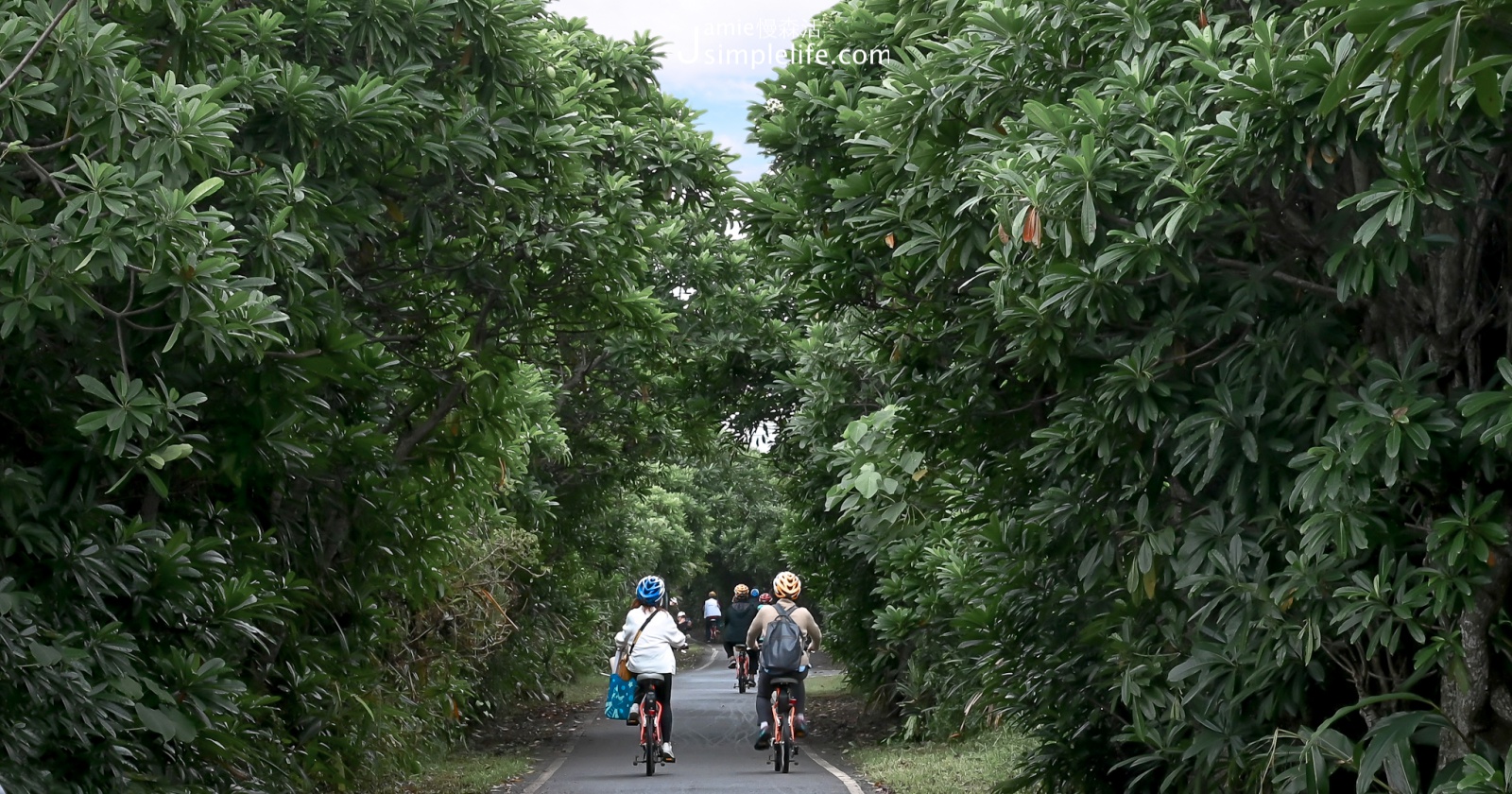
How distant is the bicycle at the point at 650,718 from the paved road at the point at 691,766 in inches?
8.2

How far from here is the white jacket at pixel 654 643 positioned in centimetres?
1423

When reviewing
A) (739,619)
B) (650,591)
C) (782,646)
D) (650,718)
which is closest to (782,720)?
(782,646)

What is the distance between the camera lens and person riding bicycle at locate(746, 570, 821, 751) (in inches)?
587

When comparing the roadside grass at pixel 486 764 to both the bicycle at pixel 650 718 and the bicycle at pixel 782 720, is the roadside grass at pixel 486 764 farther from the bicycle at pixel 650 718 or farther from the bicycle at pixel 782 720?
the bicycle at pixel 782 720

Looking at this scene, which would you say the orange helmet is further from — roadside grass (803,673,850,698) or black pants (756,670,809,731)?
roadside grass (803,673,850,698)

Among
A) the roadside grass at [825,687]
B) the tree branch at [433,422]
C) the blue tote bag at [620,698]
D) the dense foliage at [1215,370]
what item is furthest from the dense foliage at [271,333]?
the roadside grass at [825,687]

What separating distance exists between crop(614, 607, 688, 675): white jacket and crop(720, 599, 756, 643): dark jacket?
46.3 ft

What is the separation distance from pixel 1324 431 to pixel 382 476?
600cm

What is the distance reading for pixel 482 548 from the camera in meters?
14.7

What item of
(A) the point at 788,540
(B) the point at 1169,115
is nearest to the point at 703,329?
(A) the point at 788,540

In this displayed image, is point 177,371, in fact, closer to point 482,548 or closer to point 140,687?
point 140,687

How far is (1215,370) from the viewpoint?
6.80 metres

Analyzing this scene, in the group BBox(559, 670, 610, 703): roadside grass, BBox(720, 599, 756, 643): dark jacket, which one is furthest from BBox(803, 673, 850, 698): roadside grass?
BBox(559, 670, 610, 703): roadside grass

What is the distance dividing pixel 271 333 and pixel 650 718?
8.97 meters
